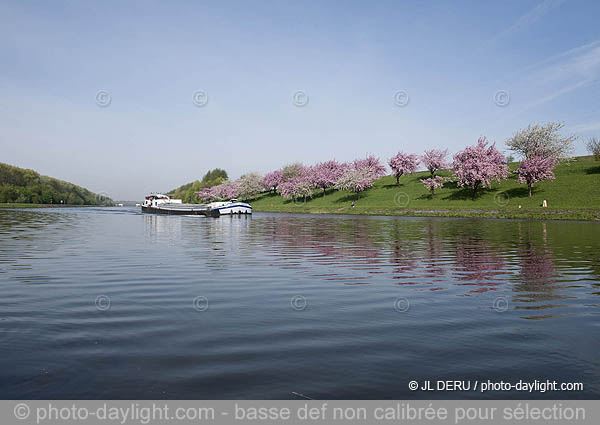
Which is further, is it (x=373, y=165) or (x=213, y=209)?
(x=373, y=165)

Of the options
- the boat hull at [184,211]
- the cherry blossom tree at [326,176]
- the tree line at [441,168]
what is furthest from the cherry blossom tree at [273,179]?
the boat hull at [184,211]

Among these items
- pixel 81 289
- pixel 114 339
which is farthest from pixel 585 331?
pixel 81 289

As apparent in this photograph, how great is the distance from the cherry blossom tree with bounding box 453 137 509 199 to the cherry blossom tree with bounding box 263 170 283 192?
7098 centimetres

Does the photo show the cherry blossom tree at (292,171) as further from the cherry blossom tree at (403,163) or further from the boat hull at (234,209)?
the boat hull at (234,209)

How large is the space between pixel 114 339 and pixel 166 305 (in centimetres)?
249

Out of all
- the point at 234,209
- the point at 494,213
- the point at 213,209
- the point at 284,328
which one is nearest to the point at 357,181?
the point at 234,209

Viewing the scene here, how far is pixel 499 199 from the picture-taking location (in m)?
79.6

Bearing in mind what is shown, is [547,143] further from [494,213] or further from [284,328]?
[284,328]

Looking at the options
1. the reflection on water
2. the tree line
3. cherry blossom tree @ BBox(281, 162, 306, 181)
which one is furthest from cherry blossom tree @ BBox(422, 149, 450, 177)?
the reflection on water

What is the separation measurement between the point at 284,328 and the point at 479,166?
8747cm

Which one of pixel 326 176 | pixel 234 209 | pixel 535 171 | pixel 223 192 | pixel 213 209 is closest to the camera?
pixel 213 209

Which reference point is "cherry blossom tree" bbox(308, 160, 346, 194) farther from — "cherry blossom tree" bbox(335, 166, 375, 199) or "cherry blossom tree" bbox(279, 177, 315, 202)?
"cherry blossom tree" bbox(335, 166, 375, 199)
